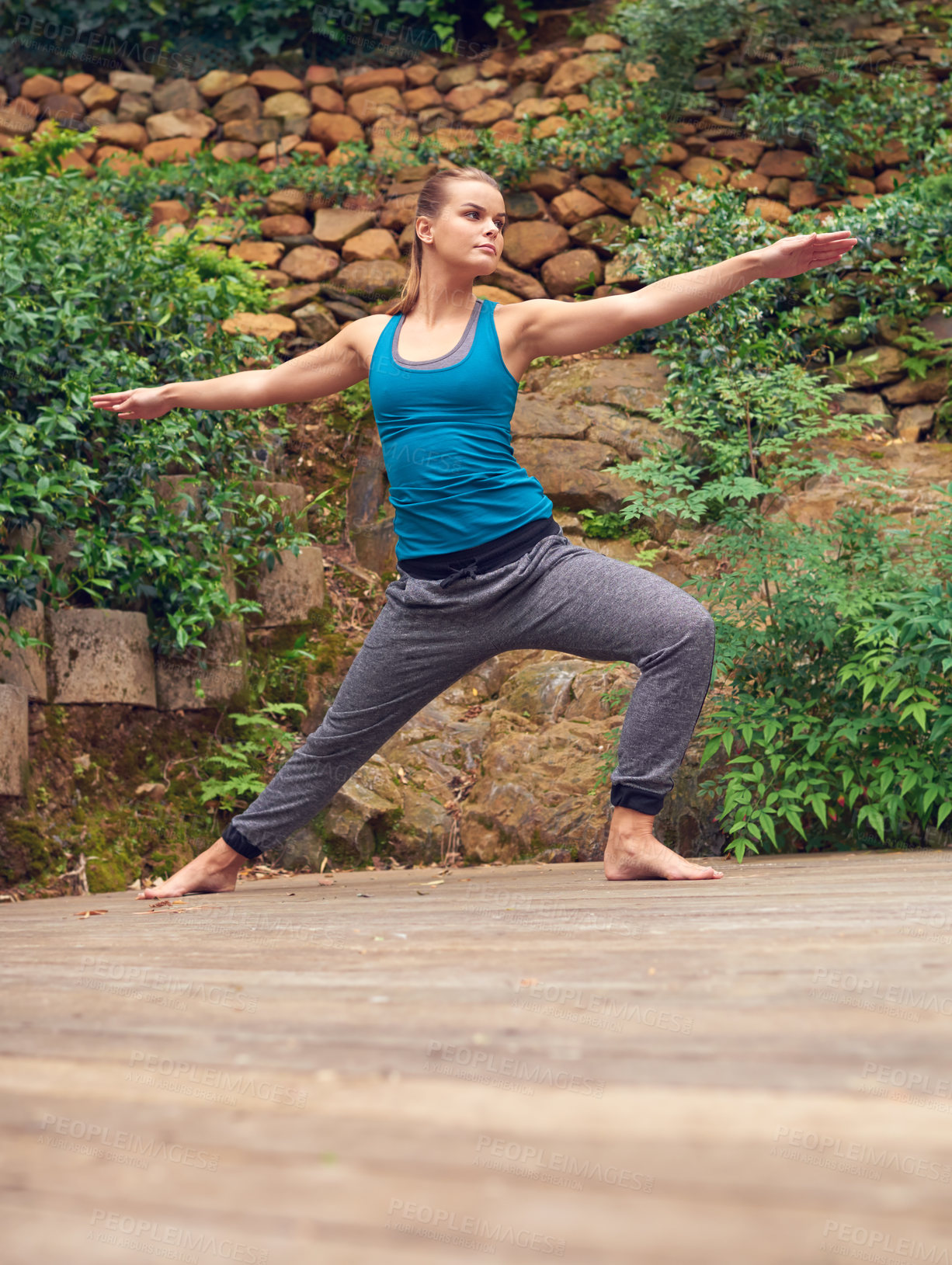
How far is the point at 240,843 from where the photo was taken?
2.48m

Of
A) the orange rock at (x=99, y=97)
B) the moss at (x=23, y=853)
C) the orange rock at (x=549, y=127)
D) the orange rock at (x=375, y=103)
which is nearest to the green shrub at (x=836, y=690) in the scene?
the moss at (x=23, y=853)

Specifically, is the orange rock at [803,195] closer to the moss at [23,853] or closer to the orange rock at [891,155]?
the orange rock at [891,155]

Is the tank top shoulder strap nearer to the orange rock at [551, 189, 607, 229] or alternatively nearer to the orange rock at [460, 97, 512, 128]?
the orange rock at [551, 189, 607, 229]

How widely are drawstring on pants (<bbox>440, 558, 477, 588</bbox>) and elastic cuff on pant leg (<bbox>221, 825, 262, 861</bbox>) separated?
793 mm

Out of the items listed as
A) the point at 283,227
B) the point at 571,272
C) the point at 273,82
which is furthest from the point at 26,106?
the point at 571,272

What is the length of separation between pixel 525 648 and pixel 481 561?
0.75ft

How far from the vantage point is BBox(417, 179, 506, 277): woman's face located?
8.14 ft

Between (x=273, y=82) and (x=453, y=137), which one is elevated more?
(x=273, y=82)

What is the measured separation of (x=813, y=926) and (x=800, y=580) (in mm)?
1793

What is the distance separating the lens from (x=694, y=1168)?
1.82 feet

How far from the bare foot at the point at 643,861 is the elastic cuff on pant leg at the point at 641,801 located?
0.06 meters

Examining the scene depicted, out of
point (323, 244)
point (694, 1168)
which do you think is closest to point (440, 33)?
point (323, 244)

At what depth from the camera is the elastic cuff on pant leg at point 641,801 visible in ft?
7.41

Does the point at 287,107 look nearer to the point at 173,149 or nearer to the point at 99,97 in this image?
the point at 173,149
